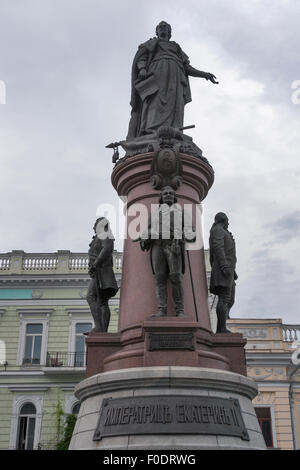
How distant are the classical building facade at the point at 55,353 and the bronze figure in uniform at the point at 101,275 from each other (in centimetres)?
1395

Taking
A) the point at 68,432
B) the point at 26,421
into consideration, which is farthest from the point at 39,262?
the point at 68,432

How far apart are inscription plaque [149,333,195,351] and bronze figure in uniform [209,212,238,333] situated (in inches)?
56.4

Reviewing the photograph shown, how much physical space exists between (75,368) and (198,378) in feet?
62.8

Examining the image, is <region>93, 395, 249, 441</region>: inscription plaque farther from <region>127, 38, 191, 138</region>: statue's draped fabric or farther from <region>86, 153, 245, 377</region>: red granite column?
<region>127, 38, 191, 138</region>: statue's draped fabric

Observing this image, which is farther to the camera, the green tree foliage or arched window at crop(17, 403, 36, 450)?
arched window at crop(17, 403, 36, 450)

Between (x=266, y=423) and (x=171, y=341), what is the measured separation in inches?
687

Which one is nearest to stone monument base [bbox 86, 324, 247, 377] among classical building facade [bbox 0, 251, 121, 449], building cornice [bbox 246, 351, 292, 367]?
building cornice [bbox 246, 351, 292, 367]

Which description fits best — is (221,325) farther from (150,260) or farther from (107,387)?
(107,387)

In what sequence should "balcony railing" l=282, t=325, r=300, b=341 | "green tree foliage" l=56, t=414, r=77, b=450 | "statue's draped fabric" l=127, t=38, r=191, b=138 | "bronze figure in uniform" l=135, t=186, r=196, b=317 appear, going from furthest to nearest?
1. "balcony railing" l=282, t=325, r=300, b=341
2. "green tree foliage" l=56, t=414, r=77, b=450
3. "statue's draped fabric" l=127, t=38, r=191, b=138
4. "bronze figure in uniform" l=135, t=186, r=196, b=317

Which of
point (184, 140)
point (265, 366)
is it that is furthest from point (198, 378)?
Answer: point (265, 366)

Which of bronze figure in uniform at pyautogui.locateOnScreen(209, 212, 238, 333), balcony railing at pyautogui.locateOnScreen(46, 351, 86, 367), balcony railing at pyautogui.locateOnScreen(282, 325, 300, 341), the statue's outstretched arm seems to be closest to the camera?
bronze figure in uniform at pyautogui.locateOnScreen(209, 212, 238, 333)

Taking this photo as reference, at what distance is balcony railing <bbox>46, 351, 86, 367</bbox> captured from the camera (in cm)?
2514

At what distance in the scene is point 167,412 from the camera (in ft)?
20.4

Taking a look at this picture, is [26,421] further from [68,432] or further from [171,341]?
[171,341]
